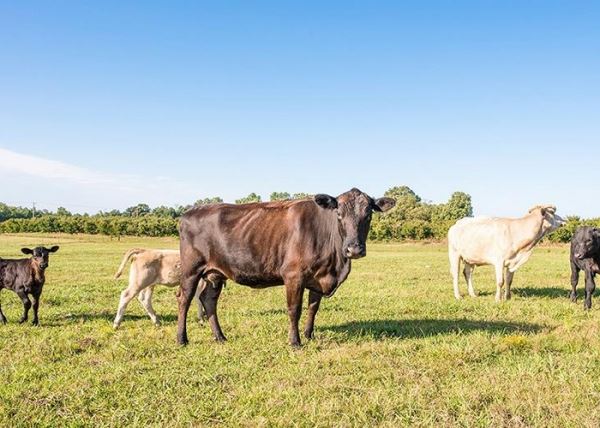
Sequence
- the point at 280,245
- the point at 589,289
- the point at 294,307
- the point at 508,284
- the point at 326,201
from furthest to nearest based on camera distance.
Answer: the point at 508,284
the point at 589,289
the point at 280,245
the point at 294,307
the point at 326,201

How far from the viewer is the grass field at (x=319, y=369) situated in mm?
4980

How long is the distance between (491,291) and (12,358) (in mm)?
12571

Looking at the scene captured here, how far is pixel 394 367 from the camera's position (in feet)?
21.3

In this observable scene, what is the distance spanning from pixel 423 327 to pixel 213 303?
3.66 meters

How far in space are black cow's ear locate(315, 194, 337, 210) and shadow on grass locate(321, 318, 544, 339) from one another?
7.13ft

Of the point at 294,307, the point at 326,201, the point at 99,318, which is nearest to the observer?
the point at 326,201

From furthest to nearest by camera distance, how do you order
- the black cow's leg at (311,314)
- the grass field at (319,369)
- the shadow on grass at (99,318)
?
1. the shadow on grass at (99,318)
2. the black cow's leg at (311,314)
3. the grass field at (319,369)

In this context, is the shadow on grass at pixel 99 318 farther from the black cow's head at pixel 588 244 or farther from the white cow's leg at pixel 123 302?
the black cow's head at pixel 588 244

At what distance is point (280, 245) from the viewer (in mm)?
8234

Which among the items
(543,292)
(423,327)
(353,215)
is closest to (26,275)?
(353,215)

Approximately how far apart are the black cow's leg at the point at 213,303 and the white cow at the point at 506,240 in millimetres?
7071

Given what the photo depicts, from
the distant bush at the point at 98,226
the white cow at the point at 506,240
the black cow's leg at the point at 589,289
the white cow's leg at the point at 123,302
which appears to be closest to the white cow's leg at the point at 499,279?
the white cow at the point at 506,240

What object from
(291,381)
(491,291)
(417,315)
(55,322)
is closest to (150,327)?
(55,322)

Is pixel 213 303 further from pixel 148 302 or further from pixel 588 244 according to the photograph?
pixel 588 244
